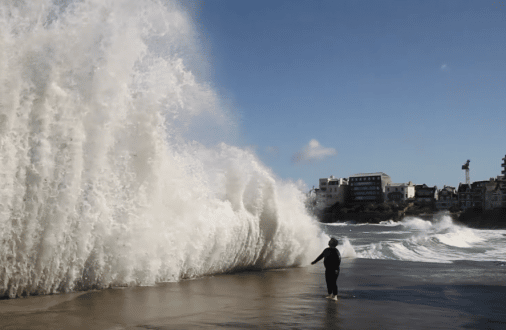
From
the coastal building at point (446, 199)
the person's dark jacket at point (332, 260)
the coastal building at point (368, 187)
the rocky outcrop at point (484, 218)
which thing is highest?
the coastal building at point (368, 187)

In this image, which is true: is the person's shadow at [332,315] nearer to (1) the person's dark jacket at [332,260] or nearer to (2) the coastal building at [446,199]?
(1) the person's dark jacket at [332,260]

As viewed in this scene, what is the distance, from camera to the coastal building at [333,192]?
459 ft

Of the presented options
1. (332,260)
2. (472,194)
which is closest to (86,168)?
(332,260)

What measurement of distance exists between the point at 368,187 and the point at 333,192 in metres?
11.1

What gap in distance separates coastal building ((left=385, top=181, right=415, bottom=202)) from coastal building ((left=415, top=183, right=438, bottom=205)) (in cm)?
207

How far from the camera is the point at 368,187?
13938 centimetres

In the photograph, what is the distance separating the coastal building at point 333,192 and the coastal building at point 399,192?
13151 millimetres

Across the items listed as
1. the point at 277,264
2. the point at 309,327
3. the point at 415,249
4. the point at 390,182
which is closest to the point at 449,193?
the point at 390,182

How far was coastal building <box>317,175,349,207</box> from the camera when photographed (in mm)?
140000

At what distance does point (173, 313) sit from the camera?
6914mm

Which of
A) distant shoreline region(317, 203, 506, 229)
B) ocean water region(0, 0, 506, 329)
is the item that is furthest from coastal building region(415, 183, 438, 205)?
ocean water region(0, 0, 506, 329)

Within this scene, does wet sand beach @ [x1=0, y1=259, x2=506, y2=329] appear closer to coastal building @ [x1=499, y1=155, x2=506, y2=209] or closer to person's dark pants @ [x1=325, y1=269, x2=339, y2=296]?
person's dark pants @ [x1=325, y1=269, x2=339, y2=296]

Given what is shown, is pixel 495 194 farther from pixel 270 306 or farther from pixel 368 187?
pixel 270 306

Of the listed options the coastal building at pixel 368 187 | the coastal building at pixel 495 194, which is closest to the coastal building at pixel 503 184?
the coastal building at pixel 495 194
